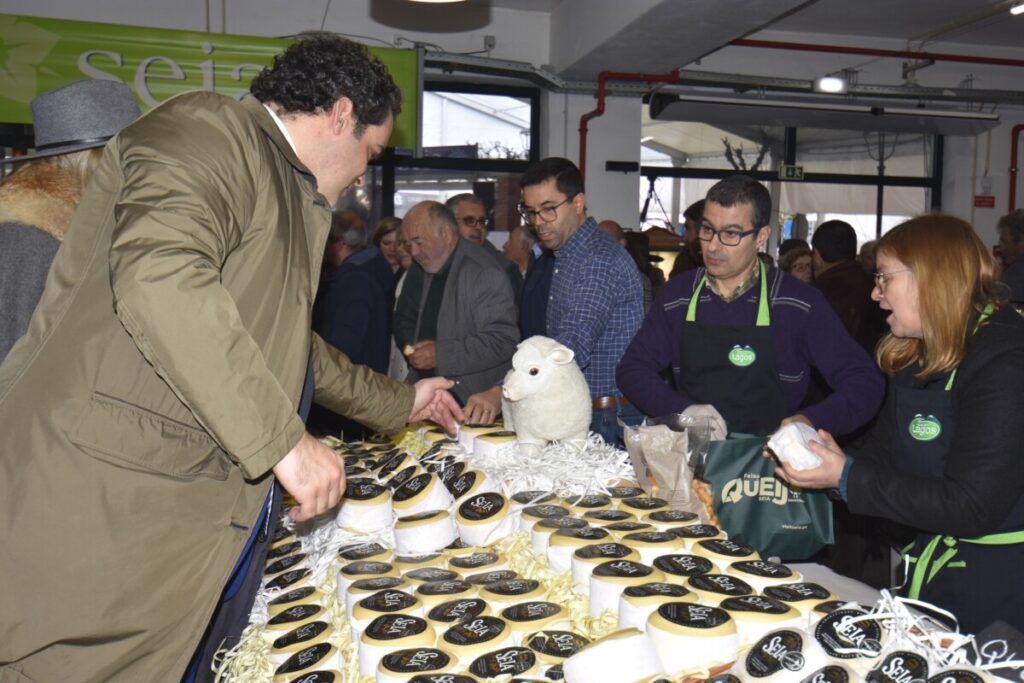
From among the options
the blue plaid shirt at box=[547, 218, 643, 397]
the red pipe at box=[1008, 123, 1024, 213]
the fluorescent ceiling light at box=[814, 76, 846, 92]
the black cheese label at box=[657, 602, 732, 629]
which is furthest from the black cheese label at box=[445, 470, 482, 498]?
the red pipe at box=[1008, 123, 1024, 213]

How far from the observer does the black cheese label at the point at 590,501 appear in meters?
2.00

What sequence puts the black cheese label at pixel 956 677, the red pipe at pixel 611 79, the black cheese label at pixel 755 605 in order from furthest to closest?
the red pipe at pixel 611 79, the black cheese label at pixel 755 605, the black cheese label at pixel 956 677

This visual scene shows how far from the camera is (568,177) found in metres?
3.32

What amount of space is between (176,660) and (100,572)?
232mm

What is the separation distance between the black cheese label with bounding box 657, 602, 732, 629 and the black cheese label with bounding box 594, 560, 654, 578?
0.46 feet

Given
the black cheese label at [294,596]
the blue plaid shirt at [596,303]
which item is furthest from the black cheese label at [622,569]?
the blue plaid shirt at [596,303]

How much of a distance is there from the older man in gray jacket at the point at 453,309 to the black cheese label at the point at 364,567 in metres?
2.03

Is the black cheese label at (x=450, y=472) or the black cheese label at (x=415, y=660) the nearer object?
the black cheese label at (x=415, y=660)

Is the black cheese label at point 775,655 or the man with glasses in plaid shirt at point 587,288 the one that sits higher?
the man with glasses in plaid shirt at point 587,288

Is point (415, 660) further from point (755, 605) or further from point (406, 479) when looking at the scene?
point (406, 479)

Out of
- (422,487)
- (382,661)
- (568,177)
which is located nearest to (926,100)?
(568,177)

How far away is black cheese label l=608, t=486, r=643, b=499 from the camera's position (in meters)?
2.09

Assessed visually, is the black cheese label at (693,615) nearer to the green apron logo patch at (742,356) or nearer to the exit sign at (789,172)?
the green apron logo patch at (742,356)

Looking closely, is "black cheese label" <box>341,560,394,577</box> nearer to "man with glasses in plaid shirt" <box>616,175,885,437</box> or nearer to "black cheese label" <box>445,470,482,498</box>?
"black cheese label" <box>445,470,482,498</box>
